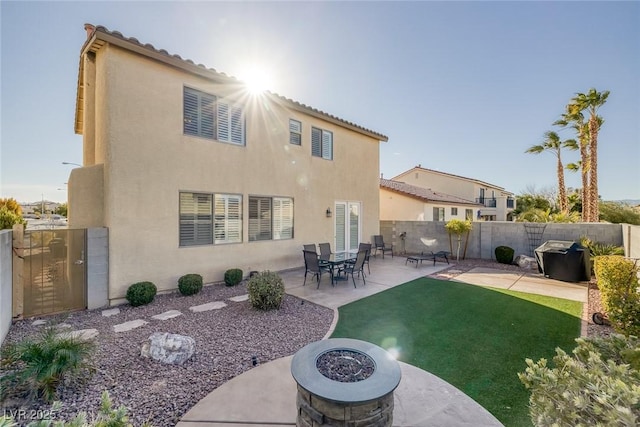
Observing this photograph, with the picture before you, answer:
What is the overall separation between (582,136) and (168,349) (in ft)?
81.1

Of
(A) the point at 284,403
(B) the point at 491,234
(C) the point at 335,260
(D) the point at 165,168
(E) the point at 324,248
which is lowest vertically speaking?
(A) the point at 284,403

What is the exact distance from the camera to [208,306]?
721 centimetres

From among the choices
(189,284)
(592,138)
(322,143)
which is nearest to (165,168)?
(189,284)

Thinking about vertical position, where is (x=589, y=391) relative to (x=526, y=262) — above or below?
above

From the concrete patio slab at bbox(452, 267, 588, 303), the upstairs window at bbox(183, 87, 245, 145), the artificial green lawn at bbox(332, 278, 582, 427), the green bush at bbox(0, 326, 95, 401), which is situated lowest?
the artificial green lawn at bbox(332, 278, 582, 427)

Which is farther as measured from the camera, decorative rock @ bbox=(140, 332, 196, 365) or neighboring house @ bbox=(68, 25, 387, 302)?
neighboring house @ bbox=(68, 25, 387, 302)

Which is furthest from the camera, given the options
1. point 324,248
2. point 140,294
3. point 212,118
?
point 324,248

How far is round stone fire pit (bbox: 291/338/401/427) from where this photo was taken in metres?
2.36

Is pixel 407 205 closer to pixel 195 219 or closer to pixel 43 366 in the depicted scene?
pixel 195 219

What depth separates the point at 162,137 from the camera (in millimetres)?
8008

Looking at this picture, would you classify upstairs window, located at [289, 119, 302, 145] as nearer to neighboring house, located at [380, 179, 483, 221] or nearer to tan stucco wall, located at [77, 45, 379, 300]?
tan stucco wall, located at [77, 45, 379, 300]

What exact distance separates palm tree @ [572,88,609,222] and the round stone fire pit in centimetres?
2013

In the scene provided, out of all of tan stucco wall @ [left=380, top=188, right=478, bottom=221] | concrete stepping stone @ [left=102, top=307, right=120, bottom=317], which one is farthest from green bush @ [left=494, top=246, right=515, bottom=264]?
concrete stepping stone @ [left=102, top=307, right=120, bottom=317]

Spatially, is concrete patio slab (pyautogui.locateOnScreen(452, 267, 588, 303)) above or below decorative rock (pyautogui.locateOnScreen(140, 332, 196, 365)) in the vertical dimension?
below
